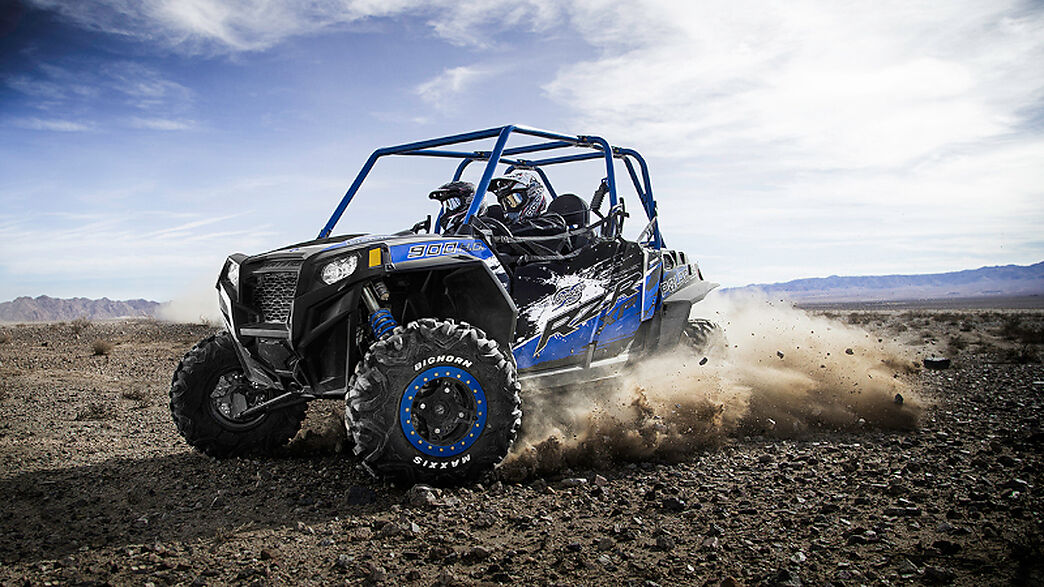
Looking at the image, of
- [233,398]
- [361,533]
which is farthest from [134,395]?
[361,533]

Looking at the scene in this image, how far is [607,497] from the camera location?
177 inches

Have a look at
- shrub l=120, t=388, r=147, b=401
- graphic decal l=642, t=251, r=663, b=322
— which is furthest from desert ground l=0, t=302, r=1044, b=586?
graphic decal l=642, t=251, r=663, b=322

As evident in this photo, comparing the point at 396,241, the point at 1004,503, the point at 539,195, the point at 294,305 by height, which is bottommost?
the point at 1004,503

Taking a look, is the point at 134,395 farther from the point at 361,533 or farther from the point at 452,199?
the point at 361,533

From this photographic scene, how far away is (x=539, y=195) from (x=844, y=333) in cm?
757

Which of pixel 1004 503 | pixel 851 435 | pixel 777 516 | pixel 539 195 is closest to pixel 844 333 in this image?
pixel 851 435

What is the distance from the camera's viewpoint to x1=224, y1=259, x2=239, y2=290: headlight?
16.9 feet

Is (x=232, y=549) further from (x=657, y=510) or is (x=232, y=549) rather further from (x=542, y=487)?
(x=657, y=510)

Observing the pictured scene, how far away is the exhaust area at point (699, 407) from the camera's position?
213 inches

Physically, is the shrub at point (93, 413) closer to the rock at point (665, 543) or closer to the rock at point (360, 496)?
the rock at point (360, 496)

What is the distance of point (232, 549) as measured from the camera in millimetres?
3648

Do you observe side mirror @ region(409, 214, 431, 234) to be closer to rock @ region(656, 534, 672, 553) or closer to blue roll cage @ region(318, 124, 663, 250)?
blue roll cage @ region(318, 124, 663, 250)

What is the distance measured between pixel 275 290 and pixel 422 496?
1.87m

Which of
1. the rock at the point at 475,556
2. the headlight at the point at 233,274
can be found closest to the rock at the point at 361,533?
the rock at the point at 475,556
